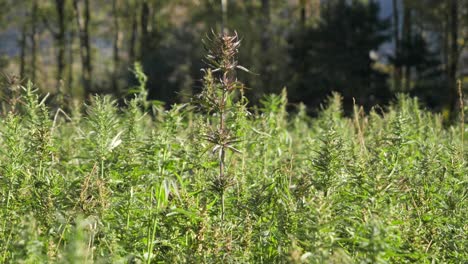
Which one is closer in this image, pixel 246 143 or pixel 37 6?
pixel 246 143

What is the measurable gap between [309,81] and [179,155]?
20245mm

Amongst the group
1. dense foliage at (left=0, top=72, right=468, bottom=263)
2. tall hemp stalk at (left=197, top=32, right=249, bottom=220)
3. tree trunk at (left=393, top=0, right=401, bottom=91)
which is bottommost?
tree trunk at (left=393, top=0, right=401, bottom=91)

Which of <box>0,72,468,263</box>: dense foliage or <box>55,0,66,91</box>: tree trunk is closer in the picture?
<box>0,72,468,263</box>: dense foliage

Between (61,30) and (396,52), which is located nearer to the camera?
(61,30)

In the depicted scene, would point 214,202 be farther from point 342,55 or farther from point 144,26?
point 144,26

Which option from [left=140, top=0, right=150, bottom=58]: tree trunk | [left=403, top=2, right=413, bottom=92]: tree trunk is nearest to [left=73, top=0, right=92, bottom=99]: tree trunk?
[left=140, top=0, right=150, bottom=58]: tree trunk

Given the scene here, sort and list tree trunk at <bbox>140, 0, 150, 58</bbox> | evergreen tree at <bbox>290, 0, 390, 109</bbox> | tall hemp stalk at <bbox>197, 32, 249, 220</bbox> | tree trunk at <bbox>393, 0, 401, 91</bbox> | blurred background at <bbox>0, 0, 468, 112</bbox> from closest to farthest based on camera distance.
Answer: tall hemp stalk at <bbox>197, 32, 249, 220</bbox> → blurred background at <bbox>0, 0, 468, 112</bbox> → evergreen tree at <bbox>290, 0, 390, 109</bbox> → tree trunk at <bbox>393, 0, 401, 91</bbox> → tree trunk at <bbox>140, 0, 150, 58</bbox>

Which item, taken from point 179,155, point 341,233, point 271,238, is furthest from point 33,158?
point 341,233

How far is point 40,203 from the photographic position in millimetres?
3713

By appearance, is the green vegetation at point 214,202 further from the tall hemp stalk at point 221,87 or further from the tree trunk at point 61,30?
the tree trunk at point 61,30

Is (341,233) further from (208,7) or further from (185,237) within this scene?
(208,7)

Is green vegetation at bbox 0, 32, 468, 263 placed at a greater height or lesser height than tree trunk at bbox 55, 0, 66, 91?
greater

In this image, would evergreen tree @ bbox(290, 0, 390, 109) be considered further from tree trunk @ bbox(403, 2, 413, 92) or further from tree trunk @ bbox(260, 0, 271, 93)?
tree trunk @ bbox(260, 0, 271, 93)

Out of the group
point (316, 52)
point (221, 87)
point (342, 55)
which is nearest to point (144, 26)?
point (316, 52)
